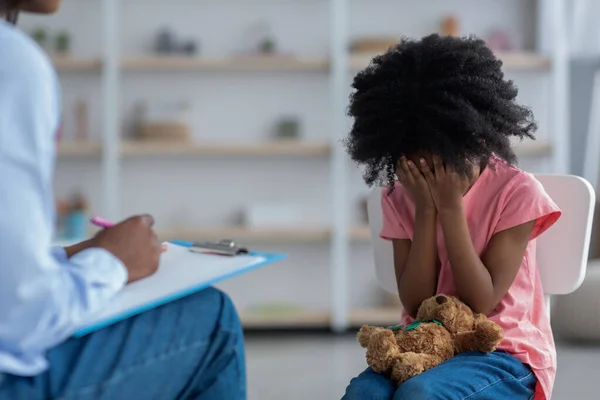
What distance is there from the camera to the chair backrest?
1.41 meters

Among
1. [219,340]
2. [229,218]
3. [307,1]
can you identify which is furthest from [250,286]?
[219,340]

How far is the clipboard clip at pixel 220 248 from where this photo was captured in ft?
3.63

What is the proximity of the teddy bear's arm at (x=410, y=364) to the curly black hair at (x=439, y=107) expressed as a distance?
0.32 m

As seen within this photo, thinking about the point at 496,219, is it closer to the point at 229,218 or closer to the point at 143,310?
the point at 143,310

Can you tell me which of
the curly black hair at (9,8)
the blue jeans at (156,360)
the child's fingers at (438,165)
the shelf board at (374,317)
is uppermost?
the curly black hair at (9,8)

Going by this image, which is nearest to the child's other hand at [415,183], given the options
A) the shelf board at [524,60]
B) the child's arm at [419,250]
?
the child's arm at [419,250]

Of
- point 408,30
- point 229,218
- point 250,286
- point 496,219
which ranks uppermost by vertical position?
point 408,30

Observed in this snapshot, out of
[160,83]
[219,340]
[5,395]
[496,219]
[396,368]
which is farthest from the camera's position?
[160,83]

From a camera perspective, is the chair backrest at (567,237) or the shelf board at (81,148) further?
the shelf board at (81,148)

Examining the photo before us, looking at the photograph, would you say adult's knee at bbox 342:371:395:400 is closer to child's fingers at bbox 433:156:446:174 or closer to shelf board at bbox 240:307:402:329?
child's fingers at bbox 433:156:446:174

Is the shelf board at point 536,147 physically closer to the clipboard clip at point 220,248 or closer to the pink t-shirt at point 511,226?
the pink t-shirt at point 511,226

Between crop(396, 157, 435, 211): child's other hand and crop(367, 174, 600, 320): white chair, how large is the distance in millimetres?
283

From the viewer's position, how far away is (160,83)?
3.54 metres

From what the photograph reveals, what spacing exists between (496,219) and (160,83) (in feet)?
8.24
